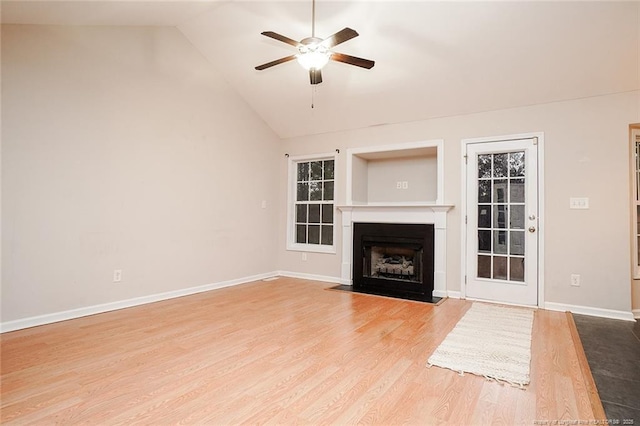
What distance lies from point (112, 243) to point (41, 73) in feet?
5.70

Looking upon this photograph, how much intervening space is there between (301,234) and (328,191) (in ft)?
2.99

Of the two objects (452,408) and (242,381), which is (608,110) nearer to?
(452,408)

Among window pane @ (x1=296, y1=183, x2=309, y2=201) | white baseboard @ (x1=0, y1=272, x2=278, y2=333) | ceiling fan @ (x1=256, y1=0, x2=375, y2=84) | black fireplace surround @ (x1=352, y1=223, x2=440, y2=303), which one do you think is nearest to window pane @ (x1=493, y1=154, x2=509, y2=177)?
black fireplace surround @ (x1=352, y1=223, x2=440, y2=303)

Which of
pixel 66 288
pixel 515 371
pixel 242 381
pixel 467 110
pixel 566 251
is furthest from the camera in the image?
pixel 467 110

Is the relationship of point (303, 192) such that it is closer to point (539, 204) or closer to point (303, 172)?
point (303, 172)

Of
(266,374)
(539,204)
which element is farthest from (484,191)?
(266,374)

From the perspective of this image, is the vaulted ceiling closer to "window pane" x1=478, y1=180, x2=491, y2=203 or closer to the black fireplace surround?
"window pane" x1=478, y1=180, x2=491, y2=203

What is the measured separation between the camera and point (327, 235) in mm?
5609

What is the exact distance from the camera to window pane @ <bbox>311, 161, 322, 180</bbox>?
5.73 metres

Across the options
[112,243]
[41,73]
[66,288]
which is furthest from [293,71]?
[66,288]

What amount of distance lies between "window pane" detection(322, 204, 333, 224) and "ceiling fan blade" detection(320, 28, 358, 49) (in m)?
3.14

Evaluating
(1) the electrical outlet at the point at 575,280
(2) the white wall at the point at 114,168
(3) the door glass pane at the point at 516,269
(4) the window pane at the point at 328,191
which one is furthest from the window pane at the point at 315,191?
(1) the electrical outlet at the point at 575,280

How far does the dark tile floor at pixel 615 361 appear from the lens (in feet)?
6.03

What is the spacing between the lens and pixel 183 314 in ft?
11.6
